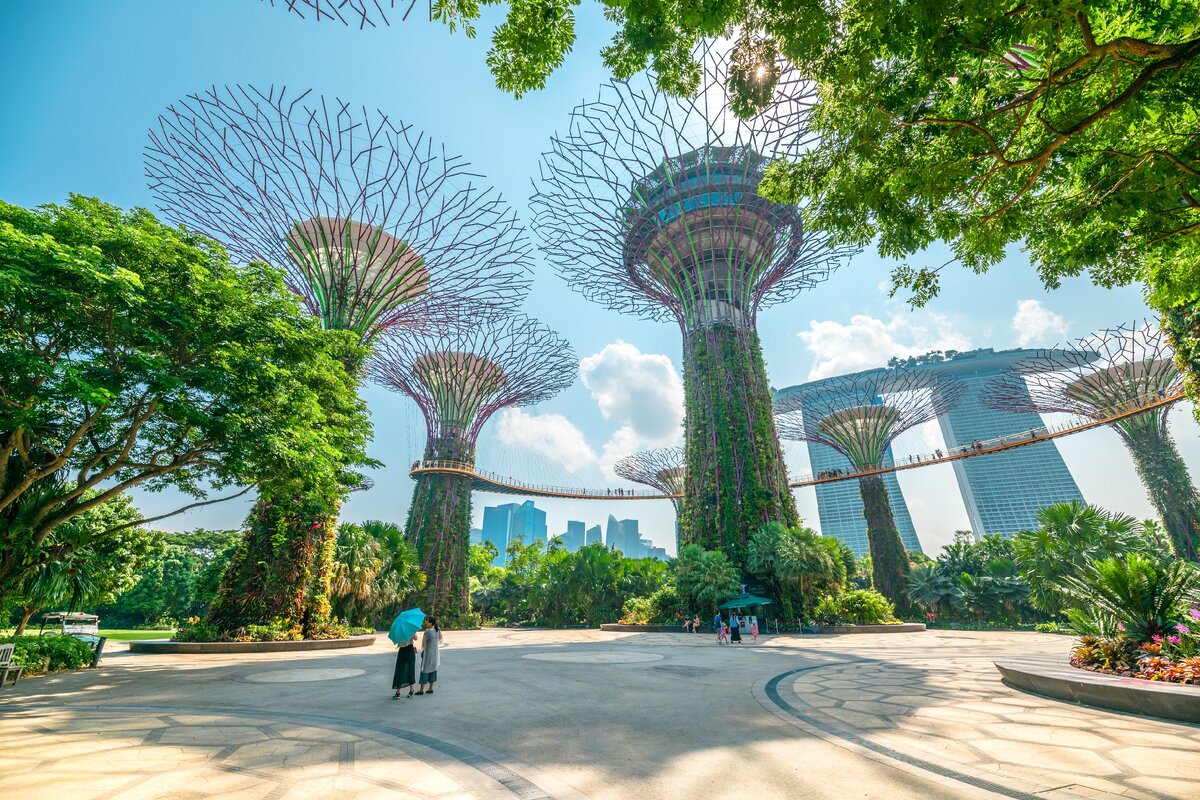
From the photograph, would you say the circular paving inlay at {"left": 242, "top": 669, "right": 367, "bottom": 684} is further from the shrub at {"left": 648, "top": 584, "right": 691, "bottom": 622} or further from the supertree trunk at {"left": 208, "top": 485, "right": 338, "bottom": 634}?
the shrub at {"left": 648, "top": 584, "right": 691, "bottom": 622}

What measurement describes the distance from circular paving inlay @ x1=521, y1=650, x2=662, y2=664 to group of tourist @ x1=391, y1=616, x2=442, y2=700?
483 centimetres

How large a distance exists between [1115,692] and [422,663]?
8.90 meters

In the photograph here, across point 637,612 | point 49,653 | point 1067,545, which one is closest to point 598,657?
point 49,653

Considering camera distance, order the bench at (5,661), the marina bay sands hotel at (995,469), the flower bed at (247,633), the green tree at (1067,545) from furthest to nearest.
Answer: the marina bay sands hotel at (995,469), the green tree at (1067,545), the flower bed at (247,633), the bench at (5,661)

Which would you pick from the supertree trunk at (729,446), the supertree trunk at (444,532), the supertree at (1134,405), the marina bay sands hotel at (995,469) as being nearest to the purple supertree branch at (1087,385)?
the supertree at (1134,405)

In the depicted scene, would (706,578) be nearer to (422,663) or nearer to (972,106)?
(422,663)

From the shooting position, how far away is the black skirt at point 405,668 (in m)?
Answer: 7.14

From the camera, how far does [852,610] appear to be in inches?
963

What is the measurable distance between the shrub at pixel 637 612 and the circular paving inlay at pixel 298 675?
18295mm

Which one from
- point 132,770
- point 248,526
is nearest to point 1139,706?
point 132,770

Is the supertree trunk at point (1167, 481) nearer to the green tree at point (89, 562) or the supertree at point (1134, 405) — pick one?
the supertree at point (1134, 405)

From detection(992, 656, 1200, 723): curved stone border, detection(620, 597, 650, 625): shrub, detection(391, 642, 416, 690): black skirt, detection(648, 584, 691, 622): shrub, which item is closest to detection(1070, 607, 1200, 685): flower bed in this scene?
detection(992, 656, 1200, 723): curved stone border

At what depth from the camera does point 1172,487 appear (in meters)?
31.3

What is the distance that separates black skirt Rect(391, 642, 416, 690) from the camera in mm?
7137
